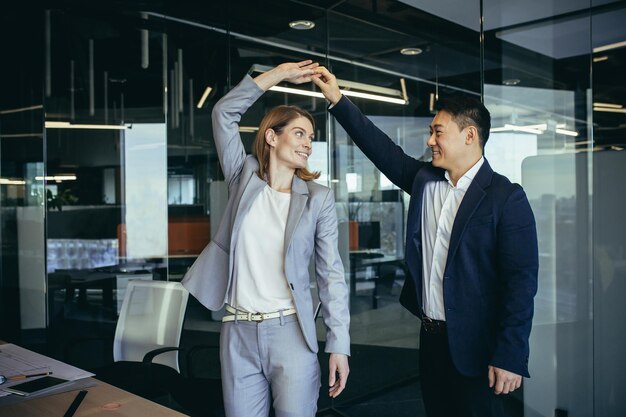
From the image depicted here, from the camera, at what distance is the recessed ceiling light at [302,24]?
509 centimetres

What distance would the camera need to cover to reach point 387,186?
180 inches

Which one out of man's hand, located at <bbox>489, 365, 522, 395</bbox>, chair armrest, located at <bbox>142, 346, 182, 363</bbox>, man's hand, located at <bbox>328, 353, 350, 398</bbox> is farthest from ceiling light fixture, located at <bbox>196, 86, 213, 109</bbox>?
man's hand, located at <bbox>489, 365, 522, 395</bbox>

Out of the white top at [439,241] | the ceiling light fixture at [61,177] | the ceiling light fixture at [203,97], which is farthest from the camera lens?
the ceiling light fixture at [203,97]

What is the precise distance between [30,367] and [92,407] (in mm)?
527

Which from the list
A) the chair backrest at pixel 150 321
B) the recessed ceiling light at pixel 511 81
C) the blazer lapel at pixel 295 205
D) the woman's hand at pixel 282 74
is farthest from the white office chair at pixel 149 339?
the recessed ceiling light at pixel 511 81

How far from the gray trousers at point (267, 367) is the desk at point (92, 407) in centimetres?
31

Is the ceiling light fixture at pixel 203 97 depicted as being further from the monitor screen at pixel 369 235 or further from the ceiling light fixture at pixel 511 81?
the ceiling light fixture at pixel 511 81

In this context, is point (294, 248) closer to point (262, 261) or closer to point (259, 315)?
point (262, 261)

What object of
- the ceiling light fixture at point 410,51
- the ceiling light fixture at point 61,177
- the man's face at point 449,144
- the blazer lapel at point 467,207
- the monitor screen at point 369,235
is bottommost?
the monitor screen at point 369,235

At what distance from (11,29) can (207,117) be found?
93.0 inches

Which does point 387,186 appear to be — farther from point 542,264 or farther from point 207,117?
point 207,117

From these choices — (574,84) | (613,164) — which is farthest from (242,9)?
(613,164)

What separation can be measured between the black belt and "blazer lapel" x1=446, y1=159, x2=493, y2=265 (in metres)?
0.26

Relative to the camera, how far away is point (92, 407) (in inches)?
70.1
